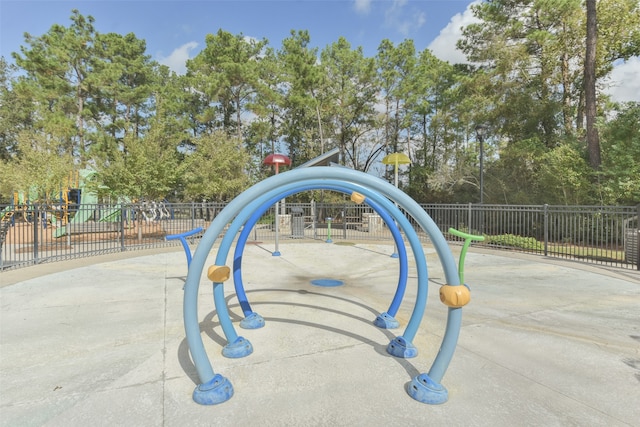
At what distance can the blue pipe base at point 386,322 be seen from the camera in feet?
14.1

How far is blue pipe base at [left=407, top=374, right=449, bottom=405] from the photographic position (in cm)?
271

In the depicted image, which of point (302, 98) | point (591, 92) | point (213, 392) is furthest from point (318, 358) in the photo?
point (302, 98)

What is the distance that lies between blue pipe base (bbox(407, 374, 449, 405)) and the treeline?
44.7ft

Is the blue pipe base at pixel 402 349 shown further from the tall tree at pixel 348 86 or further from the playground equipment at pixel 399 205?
the tall tree at pixel 348 86

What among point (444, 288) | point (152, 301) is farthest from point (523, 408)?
point (152, 301)

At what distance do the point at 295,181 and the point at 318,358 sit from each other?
1.84 metres

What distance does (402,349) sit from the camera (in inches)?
137

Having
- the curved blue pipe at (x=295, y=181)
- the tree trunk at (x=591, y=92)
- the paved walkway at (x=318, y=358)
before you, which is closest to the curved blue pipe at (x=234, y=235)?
the paved walkway at (x=318, y=358)

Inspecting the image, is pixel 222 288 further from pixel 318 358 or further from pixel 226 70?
pixel 226 70

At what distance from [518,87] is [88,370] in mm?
22000

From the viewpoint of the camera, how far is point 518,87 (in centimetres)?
1884

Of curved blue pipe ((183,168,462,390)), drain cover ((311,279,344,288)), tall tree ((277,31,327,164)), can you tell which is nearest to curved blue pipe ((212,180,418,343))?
curved blue pipe ((183,168,462,390))

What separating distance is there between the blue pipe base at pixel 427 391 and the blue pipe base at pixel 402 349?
2.02 ft

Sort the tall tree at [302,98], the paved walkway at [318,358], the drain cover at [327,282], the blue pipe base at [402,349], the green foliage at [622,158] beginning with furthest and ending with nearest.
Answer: the tall tree at [302,98], the green foliage at [622,158], the drain cover at [327,282], the blue pipe base at [402,349], the paved walkway at [318,358]
